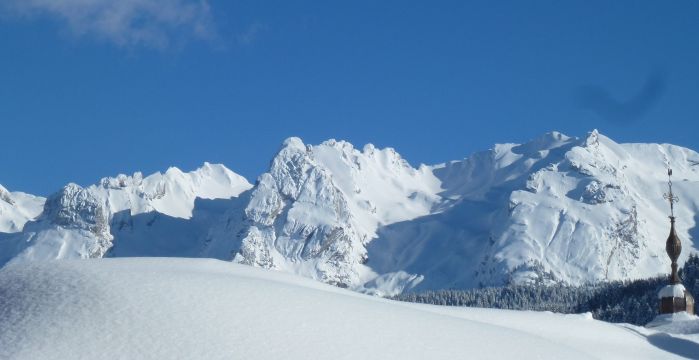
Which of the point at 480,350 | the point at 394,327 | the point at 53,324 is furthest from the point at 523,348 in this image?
the point at 53,324

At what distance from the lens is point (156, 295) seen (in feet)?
157

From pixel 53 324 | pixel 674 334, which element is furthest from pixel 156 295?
pixel 674 334

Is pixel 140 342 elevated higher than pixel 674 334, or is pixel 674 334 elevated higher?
pixel 674 334

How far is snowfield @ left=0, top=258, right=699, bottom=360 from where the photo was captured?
43.2 metres

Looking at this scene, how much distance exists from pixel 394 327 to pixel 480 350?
3641 millimetres

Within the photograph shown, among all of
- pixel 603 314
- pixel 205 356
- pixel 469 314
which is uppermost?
pixel 603 314

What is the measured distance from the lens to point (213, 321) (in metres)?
45.8

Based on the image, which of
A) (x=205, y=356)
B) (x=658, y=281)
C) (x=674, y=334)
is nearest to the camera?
(x=205, y=356)

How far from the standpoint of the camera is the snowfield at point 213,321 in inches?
1702

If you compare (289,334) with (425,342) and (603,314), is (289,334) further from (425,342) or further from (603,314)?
(603,314)

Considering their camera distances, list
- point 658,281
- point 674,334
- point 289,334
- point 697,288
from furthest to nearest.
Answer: point 658,281 → point 697,288 → point 674,334 → point 289,334

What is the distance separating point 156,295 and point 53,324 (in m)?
4.69

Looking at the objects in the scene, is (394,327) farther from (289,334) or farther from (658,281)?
(658,281)

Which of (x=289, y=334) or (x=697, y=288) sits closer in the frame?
(x=289, y=334)
